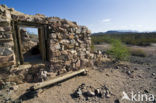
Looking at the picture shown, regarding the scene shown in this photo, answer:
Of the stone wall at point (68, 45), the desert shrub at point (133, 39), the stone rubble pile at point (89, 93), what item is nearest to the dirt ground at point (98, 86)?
the stone rubble pile at point (89, 93)

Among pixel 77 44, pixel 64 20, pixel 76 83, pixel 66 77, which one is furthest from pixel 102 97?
pixel 64 20

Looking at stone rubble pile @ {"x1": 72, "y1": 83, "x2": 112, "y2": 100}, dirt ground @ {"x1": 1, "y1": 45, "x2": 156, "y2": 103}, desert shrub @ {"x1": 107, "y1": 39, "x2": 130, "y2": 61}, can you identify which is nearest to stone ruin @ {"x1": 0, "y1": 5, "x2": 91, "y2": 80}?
dirt ground @ {"x1": 1, "y1": 45, "x2": 156, "y2": 103}

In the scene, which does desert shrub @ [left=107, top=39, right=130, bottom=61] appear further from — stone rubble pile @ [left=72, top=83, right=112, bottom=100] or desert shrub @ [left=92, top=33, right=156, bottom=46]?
stone rubble pile @ [left=72, top=83, right=112, bottom=100]

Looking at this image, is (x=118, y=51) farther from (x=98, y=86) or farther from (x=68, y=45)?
(x=68, y=45)

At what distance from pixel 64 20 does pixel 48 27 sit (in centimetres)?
72

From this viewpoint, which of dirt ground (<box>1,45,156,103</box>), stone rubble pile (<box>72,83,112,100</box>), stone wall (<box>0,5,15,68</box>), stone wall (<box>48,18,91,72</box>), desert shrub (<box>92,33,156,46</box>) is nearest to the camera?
stone wall (<box>0,5,15,68</box>)

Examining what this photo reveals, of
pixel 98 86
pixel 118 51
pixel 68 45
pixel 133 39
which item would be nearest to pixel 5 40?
pixel 68 45

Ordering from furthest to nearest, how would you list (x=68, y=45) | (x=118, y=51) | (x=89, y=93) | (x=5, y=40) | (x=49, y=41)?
(x=118, y=51), (x=68, y=45), (x=49, y=41), (x=89, y=93), (x=5, y=40)

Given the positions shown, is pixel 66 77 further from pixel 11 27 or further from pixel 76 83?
pixel 11 27

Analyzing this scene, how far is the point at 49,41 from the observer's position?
303 centimetres

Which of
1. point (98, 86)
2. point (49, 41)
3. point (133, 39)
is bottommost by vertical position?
point (98, 86)

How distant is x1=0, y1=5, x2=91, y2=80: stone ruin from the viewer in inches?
90.0

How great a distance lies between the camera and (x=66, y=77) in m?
3.17

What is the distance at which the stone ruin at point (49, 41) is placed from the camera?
229 centimetres
